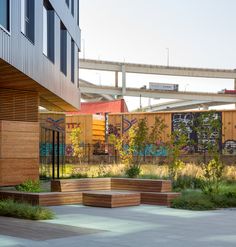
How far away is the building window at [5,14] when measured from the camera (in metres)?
13.1

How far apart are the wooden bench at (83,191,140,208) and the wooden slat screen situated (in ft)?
14.7

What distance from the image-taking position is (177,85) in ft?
303

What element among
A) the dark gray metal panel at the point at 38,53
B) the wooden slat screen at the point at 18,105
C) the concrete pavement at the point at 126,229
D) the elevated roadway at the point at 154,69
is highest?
the elevated roadway at the point at 154,69

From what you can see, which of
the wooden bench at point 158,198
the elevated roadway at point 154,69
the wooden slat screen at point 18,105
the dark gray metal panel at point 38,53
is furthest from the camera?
the elevated roadway at point 154,69

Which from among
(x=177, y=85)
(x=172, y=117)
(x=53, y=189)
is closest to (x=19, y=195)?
(x=53, y=189)

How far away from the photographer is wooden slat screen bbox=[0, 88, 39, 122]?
17.7 metres

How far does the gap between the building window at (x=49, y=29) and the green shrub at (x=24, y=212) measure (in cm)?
811

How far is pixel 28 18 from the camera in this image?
16.2 m

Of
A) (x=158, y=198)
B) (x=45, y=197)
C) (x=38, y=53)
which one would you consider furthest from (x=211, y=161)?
(x=38, y=53)

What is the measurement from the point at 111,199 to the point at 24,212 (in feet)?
10.4

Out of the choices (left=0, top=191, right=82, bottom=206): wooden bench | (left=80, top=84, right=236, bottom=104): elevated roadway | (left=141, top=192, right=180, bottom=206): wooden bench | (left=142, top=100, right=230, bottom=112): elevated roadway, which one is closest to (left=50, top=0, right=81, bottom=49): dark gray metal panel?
(left=0, top=191, right=82, bottom=206): wooden bench

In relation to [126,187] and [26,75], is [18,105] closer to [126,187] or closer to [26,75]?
[26,75]

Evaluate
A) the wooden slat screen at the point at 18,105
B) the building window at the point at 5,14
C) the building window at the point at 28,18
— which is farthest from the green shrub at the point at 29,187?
the building window at the point at 5,14

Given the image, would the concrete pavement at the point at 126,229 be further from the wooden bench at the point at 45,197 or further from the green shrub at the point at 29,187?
the green shrub at the point at 29,187
